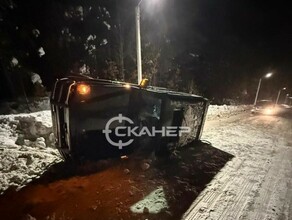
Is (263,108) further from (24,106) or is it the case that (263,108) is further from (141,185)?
(141,185)

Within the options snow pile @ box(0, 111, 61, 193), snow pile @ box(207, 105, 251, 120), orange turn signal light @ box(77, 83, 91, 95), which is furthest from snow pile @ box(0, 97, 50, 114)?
snow pile @ box(207, 105, 251, 120)

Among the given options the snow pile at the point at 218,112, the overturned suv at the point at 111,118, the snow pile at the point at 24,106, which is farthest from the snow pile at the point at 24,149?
the snow pile at the point at 218,112

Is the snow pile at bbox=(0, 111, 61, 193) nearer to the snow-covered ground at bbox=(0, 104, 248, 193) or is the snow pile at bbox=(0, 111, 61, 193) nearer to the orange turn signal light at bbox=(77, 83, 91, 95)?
the snow-covered ground at bbox=(0, 104, 248, 193)

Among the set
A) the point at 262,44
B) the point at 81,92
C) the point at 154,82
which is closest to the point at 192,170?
the point at 81,92

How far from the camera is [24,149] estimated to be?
5699 mm

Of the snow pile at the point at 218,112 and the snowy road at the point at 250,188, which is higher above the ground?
the snowy road at the point at 250,188

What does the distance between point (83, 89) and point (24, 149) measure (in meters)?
2.74

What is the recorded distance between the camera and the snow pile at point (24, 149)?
460 cm

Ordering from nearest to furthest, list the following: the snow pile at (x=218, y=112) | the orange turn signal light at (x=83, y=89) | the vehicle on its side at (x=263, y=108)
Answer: the orange turn signal light at (x=83, y=89) → the snow pile at (x=218, y=112) → the vehicle on its side at (x=263, y=108)

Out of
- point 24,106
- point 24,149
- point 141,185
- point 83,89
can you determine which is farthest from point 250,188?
point 24,106

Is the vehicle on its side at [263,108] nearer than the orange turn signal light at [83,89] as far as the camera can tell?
No

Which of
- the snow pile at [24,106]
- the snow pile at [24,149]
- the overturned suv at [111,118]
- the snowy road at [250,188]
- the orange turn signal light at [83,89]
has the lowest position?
the snowy road at [250,188]

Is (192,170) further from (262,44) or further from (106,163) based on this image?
Answer: (262,44)

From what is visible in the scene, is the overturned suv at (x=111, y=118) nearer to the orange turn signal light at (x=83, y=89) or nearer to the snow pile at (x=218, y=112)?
the orange turn signal light at (x=83, y=89)
